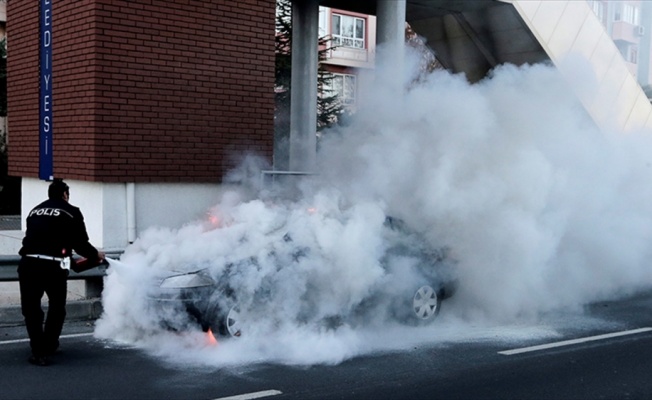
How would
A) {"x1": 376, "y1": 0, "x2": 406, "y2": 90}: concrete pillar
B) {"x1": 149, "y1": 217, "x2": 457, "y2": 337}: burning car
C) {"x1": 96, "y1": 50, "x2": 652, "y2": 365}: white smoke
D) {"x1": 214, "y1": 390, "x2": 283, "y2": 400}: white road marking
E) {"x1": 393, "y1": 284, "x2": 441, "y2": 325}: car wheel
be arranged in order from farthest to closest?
{"x1": 376, "y1": 0, "x2": 406, "y2": 90}: concrete pillar
{"x1": 393, "y1": 284, "x2": 441, "y2": 325}: car wheel
{"x1": 96, "y1": 50, "x2": 652, "y2": 365}: white smoke
{"x1": 149, "y1": 217, "x2": 457, "y2": 337}: burning car
{"x1": 214, "y1": 390, "x2": 283, "y2": 400}: white road marking

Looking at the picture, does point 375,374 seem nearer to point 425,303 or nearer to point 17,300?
point 425,303

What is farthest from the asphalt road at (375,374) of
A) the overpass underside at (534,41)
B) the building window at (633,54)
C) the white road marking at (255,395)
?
the building window at (633,54)

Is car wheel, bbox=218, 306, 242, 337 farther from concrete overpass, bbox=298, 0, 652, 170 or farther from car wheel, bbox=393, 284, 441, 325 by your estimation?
concrete overpass, bbox=298, 0, 652, 170

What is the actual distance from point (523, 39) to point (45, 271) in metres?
10.1

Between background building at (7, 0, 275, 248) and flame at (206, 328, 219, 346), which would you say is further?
background building at (7, 0, 275, 248)

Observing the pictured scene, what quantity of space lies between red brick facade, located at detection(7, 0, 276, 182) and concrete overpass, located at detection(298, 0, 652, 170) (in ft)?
6.95

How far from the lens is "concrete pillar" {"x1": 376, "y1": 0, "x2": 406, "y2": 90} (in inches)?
472

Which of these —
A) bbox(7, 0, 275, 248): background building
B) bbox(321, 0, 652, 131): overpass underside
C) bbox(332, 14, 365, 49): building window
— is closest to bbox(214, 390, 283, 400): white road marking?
bbox(7, 0, 275, 248): background building

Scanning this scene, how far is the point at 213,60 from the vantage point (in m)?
10.8

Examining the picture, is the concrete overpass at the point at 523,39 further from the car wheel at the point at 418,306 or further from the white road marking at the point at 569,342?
the white road marking at the point at 569,342

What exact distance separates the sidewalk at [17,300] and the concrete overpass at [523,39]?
4579 millimetres

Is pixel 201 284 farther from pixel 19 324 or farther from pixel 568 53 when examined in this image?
pixel 568 53

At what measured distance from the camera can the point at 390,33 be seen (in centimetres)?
1256

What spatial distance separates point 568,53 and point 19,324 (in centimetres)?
1062
